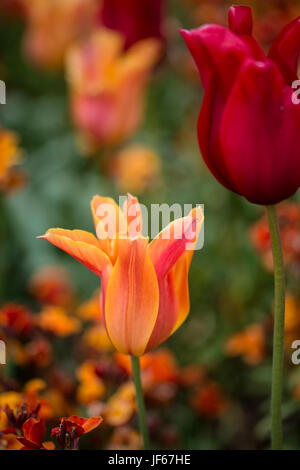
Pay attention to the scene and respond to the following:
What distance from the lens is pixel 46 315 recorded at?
21.1 inches

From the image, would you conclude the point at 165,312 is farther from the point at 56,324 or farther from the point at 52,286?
the point at 52,286

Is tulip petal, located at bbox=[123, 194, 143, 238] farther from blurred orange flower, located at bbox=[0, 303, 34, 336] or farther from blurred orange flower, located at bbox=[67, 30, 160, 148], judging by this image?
blurred orange flower, located at bbox=[67, 30, 160, 148]

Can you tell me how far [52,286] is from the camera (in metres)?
0.80

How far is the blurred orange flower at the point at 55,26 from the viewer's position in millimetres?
1256

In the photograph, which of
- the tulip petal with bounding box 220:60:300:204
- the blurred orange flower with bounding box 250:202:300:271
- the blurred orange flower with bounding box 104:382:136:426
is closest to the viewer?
the tulip petal with bounding box 220:60:300:204

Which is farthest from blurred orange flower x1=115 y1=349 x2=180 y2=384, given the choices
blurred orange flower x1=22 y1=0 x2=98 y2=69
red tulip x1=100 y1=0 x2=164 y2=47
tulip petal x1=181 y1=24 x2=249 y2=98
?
blurred orange flower x1=22 y1=0 x2=98 y2=69

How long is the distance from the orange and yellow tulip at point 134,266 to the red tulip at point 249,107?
4cm

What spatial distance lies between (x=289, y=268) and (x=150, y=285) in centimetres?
28

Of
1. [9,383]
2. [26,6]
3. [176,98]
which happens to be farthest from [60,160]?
[9,383]

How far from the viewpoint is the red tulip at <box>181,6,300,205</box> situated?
1.05ft

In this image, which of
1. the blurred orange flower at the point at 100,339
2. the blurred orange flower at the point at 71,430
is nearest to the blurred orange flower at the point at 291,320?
the blurred orange flower at the point at 100,339

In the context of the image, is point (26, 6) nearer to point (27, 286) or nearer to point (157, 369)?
point (27, 286)

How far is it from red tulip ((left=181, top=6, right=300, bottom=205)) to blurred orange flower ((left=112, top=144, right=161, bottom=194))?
57 cm

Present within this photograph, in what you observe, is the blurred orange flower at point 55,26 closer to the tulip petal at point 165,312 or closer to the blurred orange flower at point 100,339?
the blurred orange flower at point 100,339
